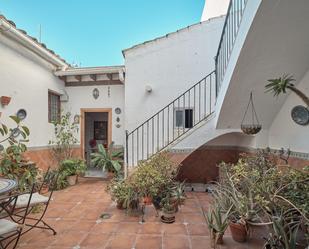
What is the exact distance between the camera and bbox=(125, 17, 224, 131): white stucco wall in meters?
5.40

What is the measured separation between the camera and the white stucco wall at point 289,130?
3.05m

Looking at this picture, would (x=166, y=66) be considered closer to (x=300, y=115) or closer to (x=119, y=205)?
(x=300, y=115)

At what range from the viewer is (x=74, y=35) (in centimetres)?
848

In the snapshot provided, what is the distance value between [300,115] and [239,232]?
193 centimetres

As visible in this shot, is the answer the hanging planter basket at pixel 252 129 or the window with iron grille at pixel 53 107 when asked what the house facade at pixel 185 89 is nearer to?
the window with iron grille at pixel 53 107

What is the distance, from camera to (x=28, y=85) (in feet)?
17.0

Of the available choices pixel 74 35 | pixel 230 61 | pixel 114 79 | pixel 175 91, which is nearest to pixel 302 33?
pixel 230 61

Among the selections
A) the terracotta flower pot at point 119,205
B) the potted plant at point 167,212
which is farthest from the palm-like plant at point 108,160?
the potted plant at point 167,212

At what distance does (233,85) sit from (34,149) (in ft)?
16.6

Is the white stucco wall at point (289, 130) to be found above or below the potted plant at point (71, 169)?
above

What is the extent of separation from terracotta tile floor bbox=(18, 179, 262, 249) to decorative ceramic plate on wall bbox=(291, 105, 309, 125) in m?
1.79

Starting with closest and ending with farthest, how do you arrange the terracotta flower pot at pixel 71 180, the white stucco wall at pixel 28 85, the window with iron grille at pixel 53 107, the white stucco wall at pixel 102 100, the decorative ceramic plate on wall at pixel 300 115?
the decorative ceramic plate on wall at pixel 300 115 → the white stucco wall at pixel 28 85 → the terracotta flower pot at pixel 71 180 → the window with iron grille at pixel 53 107 → the white stucco wall at pixel 102 100

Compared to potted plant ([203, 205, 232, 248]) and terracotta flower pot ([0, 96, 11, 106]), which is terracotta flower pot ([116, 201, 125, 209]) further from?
terracotta flower pot ([0, 96, 11, 106])

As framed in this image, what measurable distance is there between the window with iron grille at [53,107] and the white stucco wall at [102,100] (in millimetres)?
243
